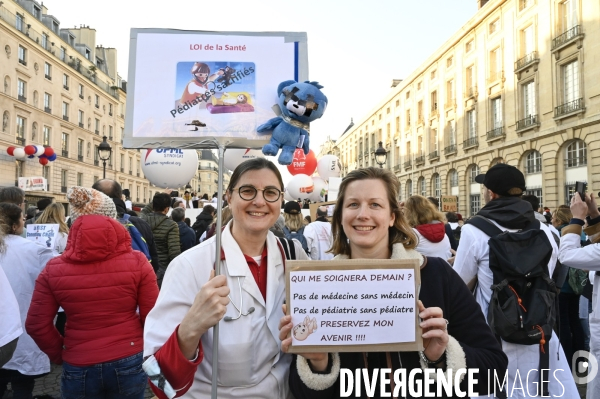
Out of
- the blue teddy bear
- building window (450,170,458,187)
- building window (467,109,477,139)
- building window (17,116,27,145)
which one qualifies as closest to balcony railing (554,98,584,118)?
building window (467,109,477,139)

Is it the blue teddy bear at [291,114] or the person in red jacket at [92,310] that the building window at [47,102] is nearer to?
the person in red jacket at [92,310]

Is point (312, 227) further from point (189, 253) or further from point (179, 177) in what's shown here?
point (179, 177)

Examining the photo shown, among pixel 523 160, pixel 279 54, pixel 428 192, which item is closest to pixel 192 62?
pixel 279 54

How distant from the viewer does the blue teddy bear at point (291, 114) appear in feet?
6.55

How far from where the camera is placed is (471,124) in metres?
32.8

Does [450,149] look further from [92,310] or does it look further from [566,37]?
[92,310]

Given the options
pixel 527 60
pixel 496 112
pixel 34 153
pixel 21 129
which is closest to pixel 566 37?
pixel 527 60

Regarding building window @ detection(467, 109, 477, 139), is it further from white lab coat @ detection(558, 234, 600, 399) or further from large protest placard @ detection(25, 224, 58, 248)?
large protest placard @ detection(25, 224, 58, 248)

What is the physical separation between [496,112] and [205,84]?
3174 cm

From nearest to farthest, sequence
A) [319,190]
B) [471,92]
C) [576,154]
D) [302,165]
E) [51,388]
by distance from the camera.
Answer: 1. [51,388]
2. [302,165]
3. [319,190]
4. [576,154]
5. [471,92]

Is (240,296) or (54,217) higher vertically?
(54,217)

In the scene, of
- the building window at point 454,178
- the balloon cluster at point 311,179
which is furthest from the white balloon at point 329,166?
the building window at point 454,178

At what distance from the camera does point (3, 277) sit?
205 centimetres

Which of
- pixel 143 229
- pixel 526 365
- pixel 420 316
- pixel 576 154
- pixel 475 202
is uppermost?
pixel 576 154
